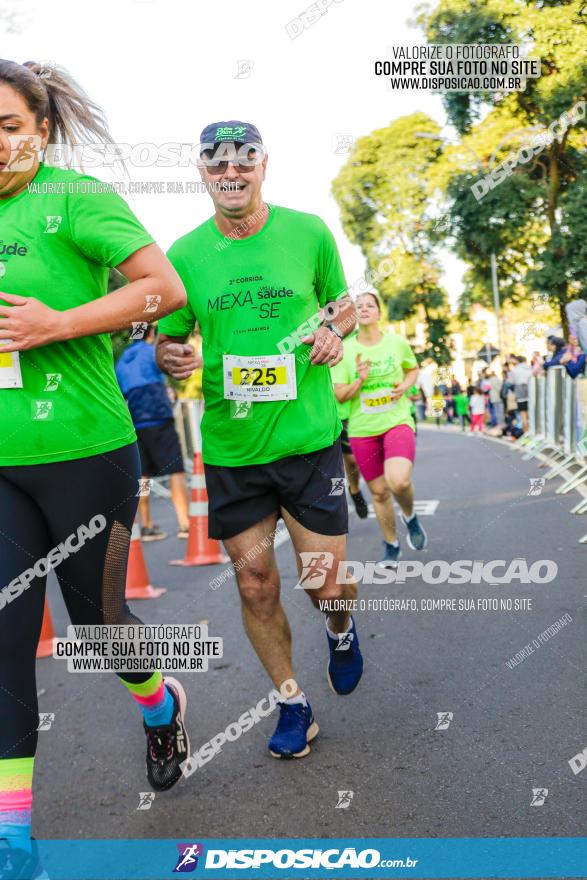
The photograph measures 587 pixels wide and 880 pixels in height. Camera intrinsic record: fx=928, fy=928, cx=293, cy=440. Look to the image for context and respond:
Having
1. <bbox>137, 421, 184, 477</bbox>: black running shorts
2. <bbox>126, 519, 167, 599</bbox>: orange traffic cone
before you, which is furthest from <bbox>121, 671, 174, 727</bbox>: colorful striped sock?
<bbox>137, 421, 184, 477</bbox>: black running shorts

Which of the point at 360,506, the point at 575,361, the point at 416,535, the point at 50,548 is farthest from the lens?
the point at 575,361

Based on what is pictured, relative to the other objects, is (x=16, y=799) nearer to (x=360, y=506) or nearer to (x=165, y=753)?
(x=165, y=753)

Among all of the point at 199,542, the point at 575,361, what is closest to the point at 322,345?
the point at 199,542

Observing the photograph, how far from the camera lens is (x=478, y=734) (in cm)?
349

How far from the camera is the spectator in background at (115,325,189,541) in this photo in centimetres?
877

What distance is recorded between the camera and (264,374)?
336cm

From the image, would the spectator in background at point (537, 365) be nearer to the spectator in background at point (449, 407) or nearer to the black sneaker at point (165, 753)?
the black sneaker at point (165, 753)

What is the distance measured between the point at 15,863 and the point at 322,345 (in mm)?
1890

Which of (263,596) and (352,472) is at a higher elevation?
(263,596)

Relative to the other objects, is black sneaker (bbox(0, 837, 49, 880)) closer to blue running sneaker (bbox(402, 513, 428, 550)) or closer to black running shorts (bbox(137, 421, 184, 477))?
blue running sneaker (bbox(402, 513, 428, 550))

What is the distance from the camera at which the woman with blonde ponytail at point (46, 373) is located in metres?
2.46

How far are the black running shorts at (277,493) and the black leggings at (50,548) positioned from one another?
0.68m

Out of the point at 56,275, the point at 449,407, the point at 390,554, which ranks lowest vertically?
the point at 449,407

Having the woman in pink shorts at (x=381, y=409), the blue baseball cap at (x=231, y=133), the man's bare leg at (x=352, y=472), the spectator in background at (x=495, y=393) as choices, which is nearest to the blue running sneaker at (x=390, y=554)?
the woman in pink shorts at (x=381, y=409)
